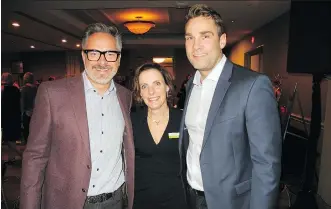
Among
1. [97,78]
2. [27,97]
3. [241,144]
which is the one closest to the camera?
[241,144]

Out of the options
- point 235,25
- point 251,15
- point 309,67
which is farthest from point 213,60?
point 235,25

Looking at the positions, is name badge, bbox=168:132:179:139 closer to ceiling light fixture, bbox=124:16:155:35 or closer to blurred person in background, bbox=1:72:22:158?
blurred person in background, bbox=1:72:22:158

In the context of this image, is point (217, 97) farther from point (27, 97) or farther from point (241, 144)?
point (27, 97)

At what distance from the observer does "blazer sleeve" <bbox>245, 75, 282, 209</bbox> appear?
4.53 feet

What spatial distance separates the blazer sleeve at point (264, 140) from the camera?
4.53 feet

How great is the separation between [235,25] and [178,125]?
759 centimetres

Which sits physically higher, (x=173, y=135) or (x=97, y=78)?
(x=97, y=78)

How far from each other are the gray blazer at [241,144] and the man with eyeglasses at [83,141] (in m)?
0.59

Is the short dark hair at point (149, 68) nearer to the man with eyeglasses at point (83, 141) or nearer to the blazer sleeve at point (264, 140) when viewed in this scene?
the man with eyeglasses at point (83, 141)

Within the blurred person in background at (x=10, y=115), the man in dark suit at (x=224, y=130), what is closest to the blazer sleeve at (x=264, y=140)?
the man in dark suit at (x=224, y=130)

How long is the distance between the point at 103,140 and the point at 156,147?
16.7 inches

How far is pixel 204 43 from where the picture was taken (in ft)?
5.39

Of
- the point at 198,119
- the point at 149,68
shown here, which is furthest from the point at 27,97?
the point at 198,119

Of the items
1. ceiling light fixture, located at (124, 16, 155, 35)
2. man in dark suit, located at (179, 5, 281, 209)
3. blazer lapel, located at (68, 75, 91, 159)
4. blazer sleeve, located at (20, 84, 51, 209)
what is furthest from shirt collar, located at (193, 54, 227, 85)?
ceiling light fixture, located at (124, 16, 155, 35)
